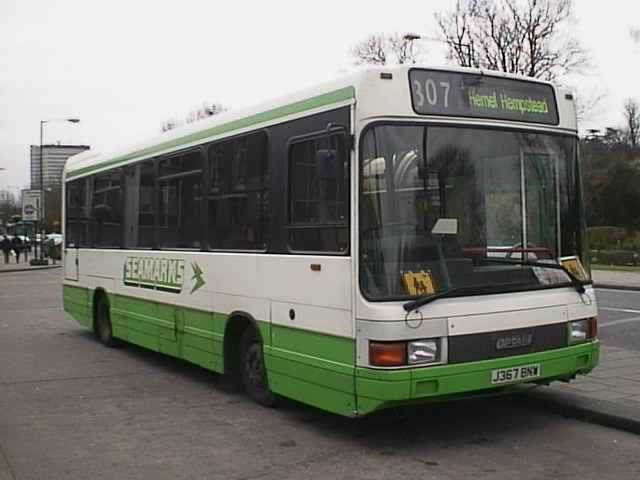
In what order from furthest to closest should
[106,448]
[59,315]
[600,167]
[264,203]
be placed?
1. [600,167]
2. [59,315]
3. [264,203]
4. [106,448]

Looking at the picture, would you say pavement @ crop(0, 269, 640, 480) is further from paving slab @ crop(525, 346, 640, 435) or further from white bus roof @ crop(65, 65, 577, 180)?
white bus roof @ crop(65, 65, 577, 180)

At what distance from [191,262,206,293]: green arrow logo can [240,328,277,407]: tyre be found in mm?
1001

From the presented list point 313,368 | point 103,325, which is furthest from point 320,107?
point 103,325

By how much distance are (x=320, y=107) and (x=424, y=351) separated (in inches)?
88.4

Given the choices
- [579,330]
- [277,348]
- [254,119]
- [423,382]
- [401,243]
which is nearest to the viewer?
[423,382]

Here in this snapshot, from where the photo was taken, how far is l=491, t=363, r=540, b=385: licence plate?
265 inches

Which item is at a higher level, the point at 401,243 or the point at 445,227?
the point at 445,227

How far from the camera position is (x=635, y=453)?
6652 millimetres

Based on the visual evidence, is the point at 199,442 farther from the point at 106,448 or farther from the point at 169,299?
the point at 169,299

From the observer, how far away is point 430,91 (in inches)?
269

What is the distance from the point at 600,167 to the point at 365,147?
5794 centimetres

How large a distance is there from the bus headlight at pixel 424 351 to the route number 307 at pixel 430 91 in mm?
1863

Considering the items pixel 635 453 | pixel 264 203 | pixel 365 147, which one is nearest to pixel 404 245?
pixel 365 147

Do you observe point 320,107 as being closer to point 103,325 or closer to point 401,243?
point 401,243
